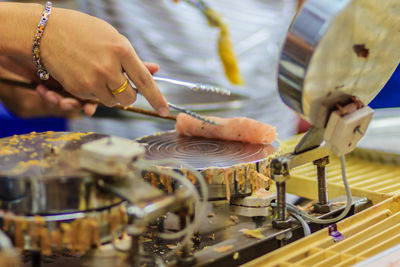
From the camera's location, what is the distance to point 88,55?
118 cm

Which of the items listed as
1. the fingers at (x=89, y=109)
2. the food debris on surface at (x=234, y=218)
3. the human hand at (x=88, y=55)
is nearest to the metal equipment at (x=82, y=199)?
the food debris on surface at (x=234, y=218)

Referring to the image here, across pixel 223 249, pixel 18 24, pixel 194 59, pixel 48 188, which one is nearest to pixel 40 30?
pixel 18 24

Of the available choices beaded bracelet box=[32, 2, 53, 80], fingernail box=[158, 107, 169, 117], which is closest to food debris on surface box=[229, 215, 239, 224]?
fingernail box=[158, 107, 169, 117]

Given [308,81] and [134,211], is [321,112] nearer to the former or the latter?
[308,81]

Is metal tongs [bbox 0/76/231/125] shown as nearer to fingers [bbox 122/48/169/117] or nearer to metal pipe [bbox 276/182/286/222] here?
fingers [bbox 122/48/169/117]

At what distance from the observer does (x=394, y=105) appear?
2309 mm

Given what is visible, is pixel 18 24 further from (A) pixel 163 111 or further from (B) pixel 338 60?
(B) pixel 338 60

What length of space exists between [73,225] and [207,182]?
379mm

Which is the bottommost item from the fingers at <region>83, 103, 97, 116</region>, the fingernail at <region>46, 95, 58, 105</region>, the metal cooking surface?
the fingers at <region>83, 103, 97, 116</region>

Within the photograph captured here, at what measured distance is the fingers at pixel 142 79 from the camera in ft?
3.87

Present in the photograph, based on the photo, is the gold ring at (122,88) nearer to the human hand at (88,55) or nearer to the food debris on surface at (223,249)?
the human hand at (88,55)

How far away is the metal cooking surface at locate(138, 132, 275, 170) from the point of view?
1043 mm

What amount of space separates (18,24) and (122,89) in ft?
1.02

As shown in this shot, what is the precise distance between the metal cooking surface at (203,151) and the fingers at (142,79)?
0.10m
